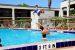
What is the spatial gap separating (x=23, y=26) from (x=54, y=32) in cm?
358

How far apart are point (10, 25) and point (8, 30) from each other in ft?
1.31

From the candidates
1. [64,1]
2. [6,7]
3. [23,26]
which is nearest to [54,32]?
[23,26]

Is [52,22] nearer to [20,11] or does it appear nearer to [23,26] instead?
[23,26]

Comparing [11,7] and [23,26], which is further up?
[11,7]

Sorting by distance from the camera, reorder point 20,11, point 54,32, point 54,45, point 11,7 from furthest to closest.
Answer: point 20,11 → point 11,7 → point 54,32 → point 54,45

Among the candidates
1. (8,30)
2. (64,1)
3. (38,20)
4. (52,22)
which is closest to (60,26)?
(52,22)

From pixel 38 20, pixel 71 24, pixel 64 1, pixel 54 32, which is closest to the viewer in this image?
pixel 54 32

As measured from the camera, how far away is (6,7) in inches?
1303

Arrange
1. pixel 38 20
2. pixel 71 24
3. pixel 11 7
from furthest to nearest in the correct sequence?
1. pixel 11 7
2. pixel 38 20
3. pixel 71 24

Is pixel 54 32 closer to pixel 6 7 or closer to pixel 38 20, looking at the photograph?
pixel 38 20

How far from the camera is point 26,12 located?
1519 inches

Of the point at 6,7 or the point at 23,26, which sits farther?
the point at 6,7

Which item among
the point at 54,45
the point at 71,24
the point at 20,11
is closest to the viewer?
the point at 54,45

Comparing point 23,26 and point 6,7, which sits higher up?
point 6,7
